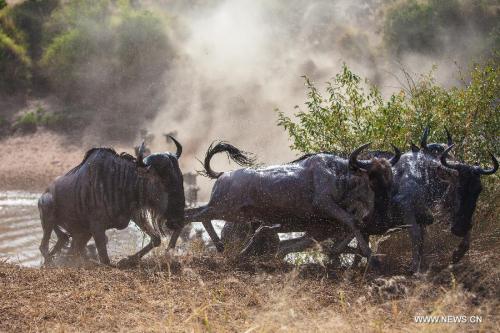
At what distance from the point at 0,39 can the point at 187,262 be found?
76.7ft

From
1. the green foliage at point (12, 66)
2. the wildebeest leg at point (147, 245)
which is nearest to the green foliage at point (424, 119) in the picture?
the wildebeest leg at point (147, 245)

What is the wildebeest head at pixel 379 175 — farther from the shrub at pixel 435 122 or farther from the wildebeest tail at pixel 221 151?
the wildebeest tail at pixel 221 151

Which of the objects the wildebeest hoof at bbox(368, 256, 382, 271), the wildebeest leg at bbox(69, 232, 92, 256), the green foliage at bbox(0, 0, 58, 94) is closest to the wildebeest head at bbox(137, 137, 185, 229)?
the wildebeest leg at bbox(69, 232, 92, 256)

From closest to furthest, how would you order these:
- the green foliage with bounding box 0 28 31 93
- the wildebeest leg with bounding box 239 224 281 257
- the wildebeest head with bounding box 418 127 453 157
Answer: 1. the wildebeest head with bounding box 418 127 453 157
2. the wildebeest leg with bounding box 239 224 281 257
3. the green foliage with bounding box 0 28 31 93

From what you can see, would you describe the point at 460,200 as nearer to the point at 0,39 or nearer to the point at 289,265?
the point at 289,265

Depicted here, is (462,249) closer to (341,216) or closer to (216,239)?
(341,216)

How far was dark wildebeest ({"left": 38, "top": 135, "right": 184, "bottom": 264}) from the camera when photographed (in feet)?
26.1

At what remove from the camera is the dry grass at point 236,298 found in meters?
5.18

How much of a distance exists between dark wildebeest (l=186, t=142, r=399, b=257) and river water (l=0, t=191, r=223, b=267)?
1.68 metres

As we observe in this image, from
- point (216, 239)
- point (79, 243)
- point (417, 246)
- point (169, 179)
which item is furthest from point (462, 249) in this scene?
point (79, 243)

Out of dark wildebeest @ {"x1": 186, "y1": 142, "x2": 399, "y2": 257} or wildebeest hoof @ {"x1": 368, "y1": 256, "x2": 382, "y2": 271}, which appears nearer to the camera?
wildebeest hoof @ {"x1": 368, "y1": 256, "x2": 382, "y2": 271}

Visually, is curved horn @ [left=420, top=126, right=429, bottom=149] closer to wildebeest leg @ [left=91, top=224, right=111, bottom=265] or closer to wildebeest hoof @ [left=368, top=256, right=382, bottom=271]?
wildebeest hoof @ [left=368, top=256, right=382, bottom=271]

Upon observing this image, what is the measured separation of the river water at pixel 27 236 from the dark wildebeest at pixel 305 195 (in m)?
1.68

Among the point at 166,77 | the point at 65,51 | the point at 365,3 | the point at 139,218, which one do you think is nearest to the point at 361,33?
the point at 365,3
